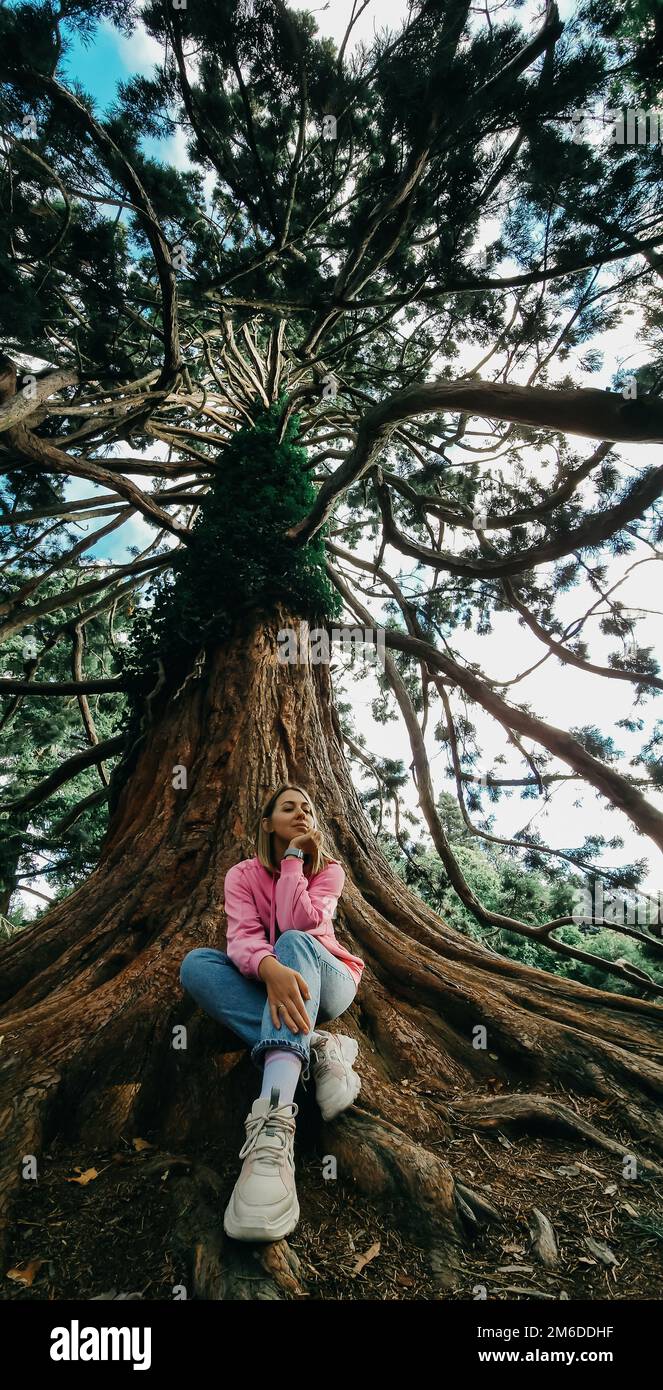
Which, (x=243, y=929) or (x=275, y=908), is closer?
(x=243, y=929)

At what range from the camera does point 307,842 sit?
2180 millimetres

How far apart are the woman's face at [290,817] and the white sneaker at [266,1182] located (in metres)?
0.87

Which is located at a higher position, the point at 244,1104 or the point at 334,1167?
the point at 244,1104

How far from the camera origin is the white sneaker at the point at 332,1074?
5.52 ft

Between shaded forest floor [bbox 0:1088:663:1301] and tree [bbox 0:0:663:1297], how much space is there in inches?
2.5

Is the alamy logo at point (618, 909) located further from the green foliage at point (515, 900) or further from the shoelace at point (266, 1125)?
the shoelace at point (266, 1125)

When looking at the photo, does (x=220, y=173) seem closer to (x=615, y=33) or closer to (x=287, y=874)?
(x=615, y=33)

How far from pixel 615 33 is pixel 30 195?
9.74 ft

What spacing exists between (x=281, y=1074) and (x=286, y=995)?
0.19m

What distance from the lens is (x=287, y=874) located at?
207 centimetres

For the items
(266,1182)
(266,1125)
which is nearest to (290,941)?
(266,1125)

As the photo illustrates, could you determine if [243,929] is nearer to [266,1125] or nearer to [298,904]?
[298,904]

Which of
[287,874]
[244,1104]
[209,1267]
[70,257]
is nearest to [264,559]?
[70,257]
